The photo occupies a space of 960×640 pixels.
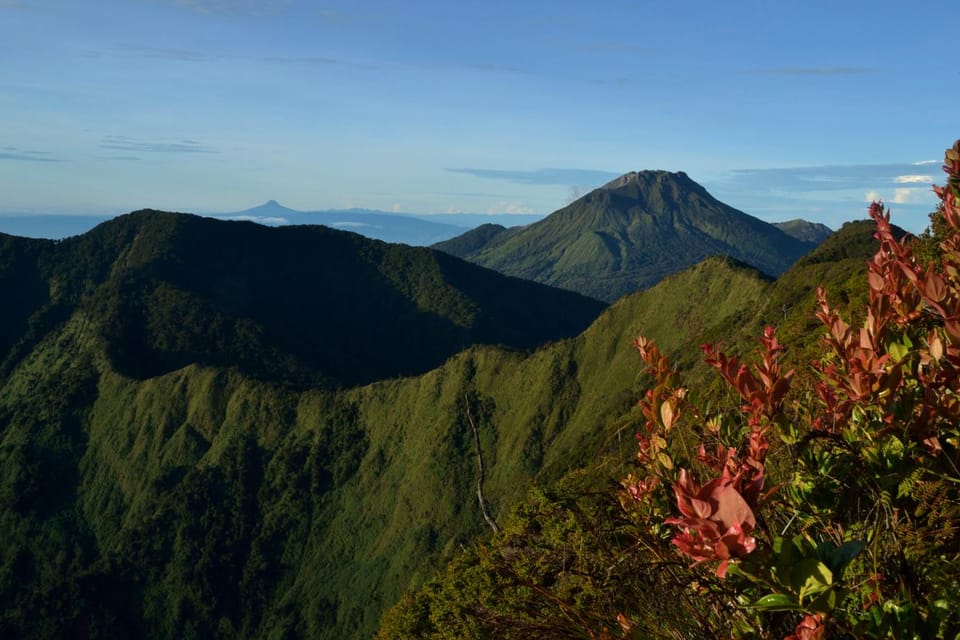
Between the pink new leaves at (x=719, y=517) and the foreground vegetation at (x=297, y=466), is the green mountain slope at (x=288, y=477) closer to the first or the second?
the foreground vegetation at (x=297, y=466)

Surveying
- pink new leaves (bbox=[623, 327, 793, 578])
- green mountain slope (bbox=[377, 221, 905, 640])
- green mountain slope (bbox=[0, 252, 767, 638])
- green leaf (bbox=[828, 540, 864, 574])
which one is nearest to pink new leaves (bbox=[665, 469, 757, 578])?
pink new leaves (bbox=[623, 327, 793, 578])

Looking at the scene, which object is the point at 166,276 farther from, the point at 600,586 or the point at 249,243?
the point at 600,586

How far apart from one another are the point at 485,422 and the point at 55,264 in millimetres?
123742

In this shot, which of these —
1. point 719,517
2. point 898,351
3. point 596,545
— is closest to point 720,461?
point 719,517

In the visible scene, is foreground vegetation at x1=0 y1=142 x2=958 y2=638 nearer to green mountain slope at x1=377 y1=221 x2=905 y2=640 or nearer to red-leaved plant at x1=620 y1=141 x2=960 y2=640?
green mountain slope at x1=377 y1=221 x2=905 y2=640

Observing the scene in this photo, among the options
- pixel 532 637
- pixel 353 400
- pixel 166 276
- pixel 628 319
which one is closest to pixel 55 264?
pixel 166 276

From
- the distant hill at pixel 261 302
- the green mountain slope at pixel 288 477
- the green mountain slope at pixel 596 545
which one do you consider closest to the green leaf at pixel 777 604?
the green mountain slope at pixel 596 545

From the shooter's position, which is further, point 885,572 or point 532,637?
point 532,637

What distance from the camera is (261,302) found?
166000 millimetres

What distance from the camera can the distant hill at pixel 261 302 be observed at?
437 feet

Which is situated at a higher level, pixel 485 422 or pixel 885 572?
pixel 885 572

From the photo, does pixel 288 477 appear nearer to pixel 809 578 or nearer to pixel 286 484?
pixel 286 484

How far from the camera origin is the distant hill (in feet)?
437

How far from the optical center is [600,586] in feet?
13.4
